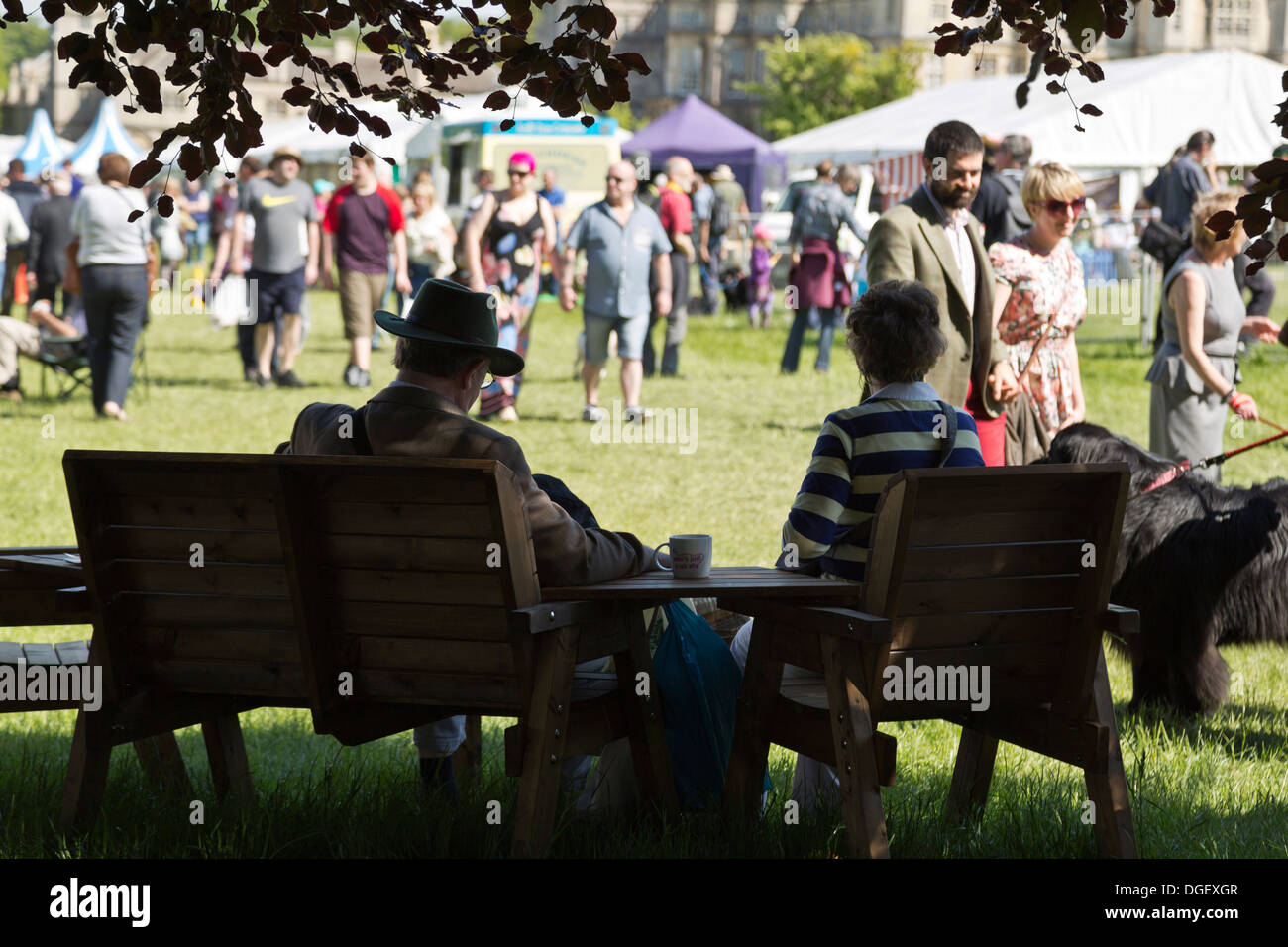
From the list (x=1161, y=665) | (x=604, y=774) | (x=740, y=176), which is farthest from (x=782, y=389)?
(x=740, y=176)

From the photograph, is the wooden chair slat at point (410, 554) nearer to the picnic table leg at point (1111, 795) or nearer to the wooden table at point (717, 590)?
the wooden table at point (717, 590)

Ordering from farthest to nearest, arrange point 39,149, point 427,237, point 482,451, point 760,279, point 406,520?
point 39,149 < point 760,279 < point 427,237 < point 482,451 < point 406,520

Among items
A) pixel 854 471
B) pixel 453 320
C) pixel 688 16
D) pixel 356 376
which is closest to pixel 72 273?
pixel 356 376

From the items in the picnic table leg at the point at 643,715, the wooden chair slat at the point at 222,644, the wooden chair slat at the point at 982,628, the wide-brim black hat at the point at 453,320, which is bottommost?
the picnic table leg at the point at 643,715

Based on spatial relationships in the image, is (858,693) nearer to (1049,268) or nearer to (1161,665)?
(1161,665)

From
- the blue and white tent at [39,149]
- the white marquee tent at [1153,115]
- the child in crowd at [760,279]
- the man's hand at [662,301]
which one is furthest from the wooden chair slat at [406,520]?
the blue and white tent at [39,149]

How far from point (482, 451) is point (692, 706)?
3.15 ft

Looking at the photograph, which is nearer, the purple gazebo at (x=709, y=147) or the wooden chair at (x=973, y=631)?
the wooden chair at (x=973, y=631)

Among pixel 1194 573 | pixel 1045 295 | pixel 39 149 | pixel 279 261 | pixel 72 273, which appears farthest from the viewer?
pixel 39 149

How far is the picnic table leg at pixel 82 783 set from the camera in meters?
3.73

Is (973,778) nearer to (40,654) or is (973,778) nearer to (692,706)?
(692,706)

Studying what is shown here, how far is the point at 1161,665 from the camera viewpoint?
538 cm

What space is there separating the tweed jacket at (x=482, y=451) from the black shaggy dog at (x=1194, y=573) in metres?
2.18

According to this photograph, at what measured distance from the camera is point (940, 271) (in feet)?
19.1
